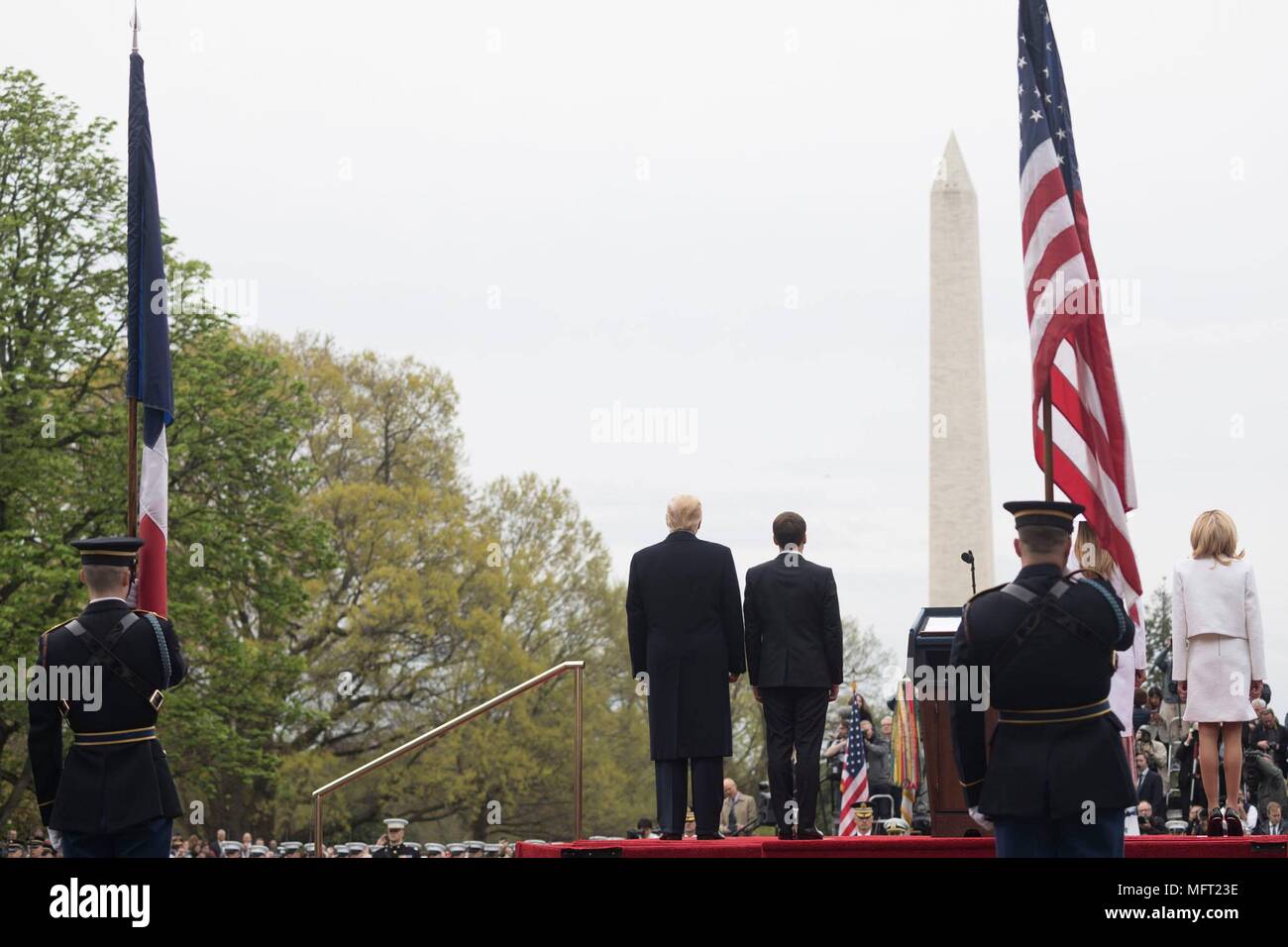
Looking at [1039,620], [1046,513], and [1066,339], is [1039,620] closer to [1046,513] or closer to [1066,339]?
[1046,513]

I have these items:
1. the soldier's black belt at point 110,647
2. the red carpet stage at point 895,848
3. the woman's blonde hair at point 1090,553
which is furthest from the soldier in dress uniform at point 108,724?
the woman's blonde hair at point 1090,553

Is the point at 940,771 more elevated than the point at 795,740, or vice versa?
the point at 795,740

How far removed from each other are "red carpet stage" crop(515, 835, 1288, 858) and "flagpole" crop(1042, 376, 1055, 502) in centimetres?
172

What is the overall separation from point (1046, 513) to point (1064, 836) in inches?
47.3

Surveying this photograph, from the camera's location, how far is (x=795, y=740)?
32.3ft

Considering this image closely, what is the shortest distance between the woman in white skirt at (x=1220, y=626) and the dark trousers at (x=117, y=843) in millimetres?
5097

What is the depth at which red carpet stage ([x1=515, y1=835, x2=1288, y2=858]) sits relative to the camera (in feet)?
26.6

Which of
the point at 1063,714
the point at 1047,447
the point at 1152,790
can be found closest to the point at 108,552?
the point at 1063,714

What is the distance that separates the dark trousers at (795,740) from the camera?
9.73 meters

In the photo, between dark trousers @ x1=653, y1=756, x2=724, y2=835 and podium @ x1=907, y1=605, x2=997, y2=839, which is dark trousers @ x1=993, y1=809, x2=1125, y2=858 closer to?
podium @ x1=907, y1=605, x2=997, y2=839

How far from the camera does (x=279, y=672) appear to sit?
3161 cm

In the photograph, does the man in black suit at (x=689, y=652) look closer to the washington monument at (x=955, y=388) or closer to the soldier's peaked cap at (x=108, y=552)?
the soldier's peaked cap at (x=108, y=552)
